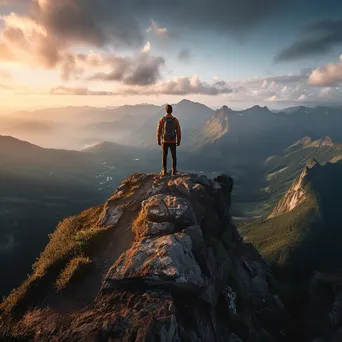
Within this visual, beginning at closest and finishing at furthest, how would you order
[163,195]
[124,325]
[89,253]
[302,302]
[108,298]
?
[124,325], [108,298], [89,253], [163,195], [302,302]

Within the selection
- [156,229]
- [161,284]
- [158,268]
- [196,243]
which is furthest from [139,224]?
[161,284]

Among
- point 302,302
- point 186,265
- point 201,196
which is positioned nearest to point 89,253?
point 186,265

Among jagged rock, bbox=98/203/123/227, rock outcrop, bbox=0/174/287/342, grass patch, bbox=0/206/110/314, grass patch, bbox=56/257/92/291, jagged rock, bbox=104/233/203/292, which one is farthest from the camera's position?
jagged rock, bbox=98/203/123/227

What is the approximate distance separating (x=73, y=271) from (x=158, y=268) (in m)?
8.36

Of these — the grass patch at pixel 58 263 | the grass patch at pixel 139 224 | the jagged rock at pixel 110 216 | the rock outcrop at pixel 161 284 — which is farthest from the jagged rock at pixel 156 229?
the grass patch at pixel 58 263

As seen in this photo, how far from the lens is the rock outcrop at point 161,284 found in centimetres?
1856

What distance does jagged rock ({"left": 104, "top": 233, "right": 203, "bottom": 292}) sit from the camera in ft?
71.5

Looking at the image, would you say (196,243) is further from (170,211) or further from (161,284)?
(161,284)

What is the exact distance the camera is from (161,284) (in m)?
21.9

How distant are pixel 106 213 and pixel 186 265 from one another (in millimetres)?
14011

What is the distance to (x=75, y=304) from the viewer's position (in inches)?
874

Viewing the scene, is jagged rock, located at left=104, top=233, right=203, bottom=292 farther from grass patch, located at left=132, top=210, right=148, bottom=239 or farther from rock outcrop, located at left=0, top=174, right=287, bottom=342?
grass patch, located at left=132, top=210, right=148, bottom=239

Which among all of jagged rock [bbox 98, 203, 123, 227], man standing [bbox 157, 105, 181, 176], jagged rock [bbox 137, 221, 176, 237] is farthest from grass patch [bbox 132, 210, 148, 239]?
man standing [bbox 157, 105, 181, 176]

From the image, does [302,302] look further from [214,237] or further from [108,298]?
[108,298]
